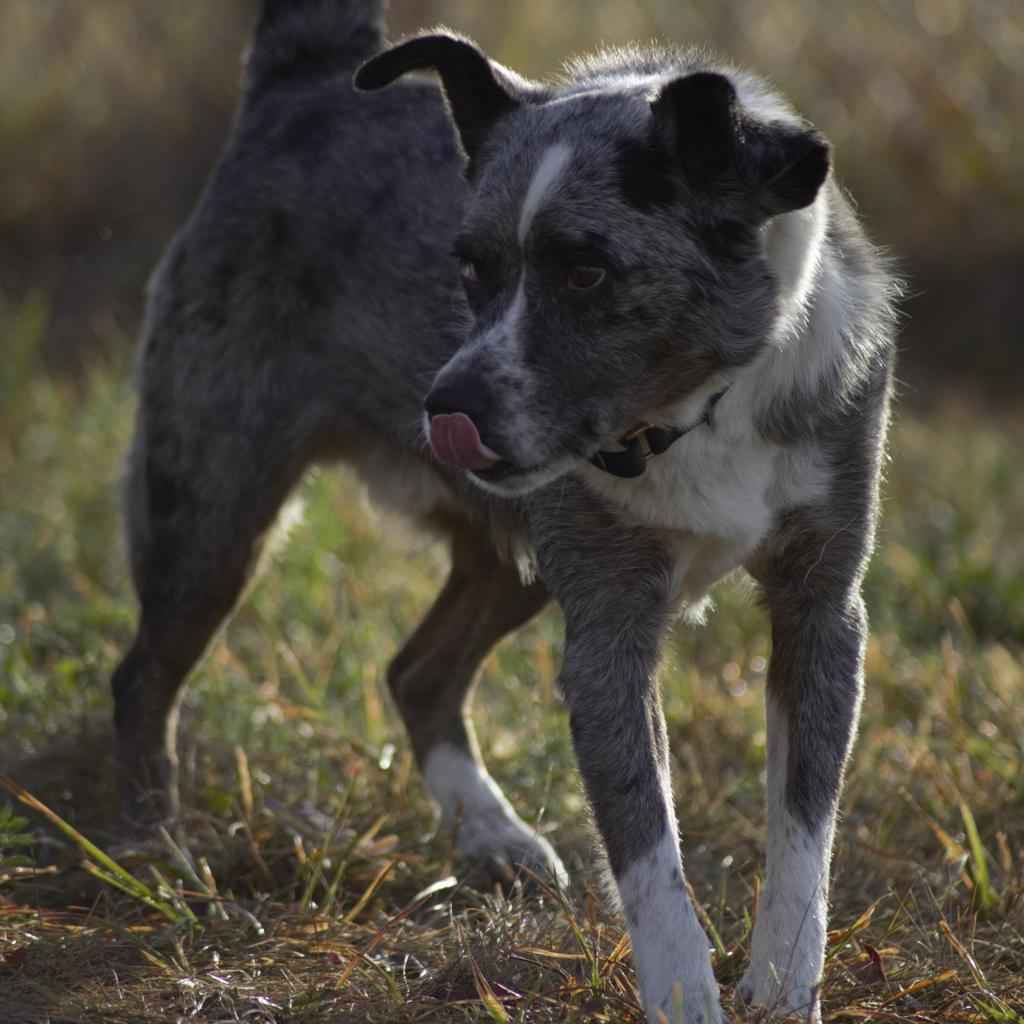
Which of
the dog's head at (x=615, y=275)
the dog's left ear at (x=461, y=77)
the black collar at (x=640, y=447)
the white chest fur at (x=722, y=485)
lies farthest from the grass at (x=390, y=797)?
the dog's left ear at (x=461, y=77)

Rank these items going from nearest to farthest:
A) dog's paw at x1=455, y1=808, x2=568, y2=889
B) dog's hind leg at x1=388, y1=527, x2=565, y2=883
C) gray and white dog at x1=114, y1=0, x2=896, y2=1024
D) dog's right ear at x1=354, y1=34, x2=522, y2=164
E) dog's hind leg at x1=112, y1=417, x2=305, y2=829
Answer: gray and white dog at x1=114, y1=0, x2=896, y2=1024 < dog's right ear at x1=354, y1=34, x2=522, y2=164 < dog's paw at x1=455, y1=808, x2=568, y2=889 < dog's hind leg at x1=112, y1=417, x2=305, y2=829 < dog's hind leg at x1=388, y1=527, x2=565, y2=883

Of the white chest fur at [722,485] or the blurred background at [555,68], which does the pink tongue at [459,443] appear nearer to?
the white chest fur at [722,485]

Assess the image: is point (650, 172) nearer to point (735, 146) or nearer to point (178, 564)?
point (735, 146)

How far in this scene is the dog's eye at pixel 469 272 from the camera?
2.76 metres

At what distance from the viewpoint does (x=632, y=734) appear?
271cm

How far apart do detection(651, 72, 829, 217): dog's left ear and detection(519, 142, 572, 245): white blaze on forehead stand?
177 millimetres

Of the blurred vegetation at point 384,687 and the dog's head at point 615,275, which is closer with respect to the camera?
the dog's head at point 615,275

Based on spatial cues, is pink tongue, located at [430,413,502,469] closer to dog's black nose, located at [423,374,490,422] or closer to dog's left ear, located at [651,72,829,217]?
dog's black nose, located at [423,374,490,422]

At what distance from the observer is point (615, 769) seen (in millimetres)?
2691

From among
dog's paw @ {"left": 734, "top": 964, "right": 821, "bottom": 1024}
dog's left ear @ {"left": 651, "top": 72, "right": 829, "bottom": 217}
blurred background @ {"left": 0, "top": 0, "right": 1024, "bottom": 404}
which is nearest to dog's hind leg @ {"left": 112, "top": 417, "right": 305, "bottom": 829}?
dog's left ear @ {"left": 651, "top": 72, "right": 829, "bottom": 217}

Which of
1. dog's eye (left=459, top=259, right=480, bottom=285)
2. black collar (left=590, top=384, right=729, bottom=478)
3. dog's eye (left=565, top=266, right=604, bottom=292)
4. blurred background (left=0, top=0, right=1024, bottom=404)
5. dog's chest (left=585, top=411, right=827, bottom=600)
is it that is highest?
dog's eye (left=565, top=266, right=604, bottom=292)

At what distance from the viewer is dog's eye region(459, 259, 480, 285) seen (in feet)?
9.04

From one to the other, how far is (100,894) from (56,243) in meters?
6.01

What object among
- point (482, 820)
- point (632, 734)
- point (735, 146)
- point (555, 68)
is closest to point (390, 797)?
point (482, 820)
